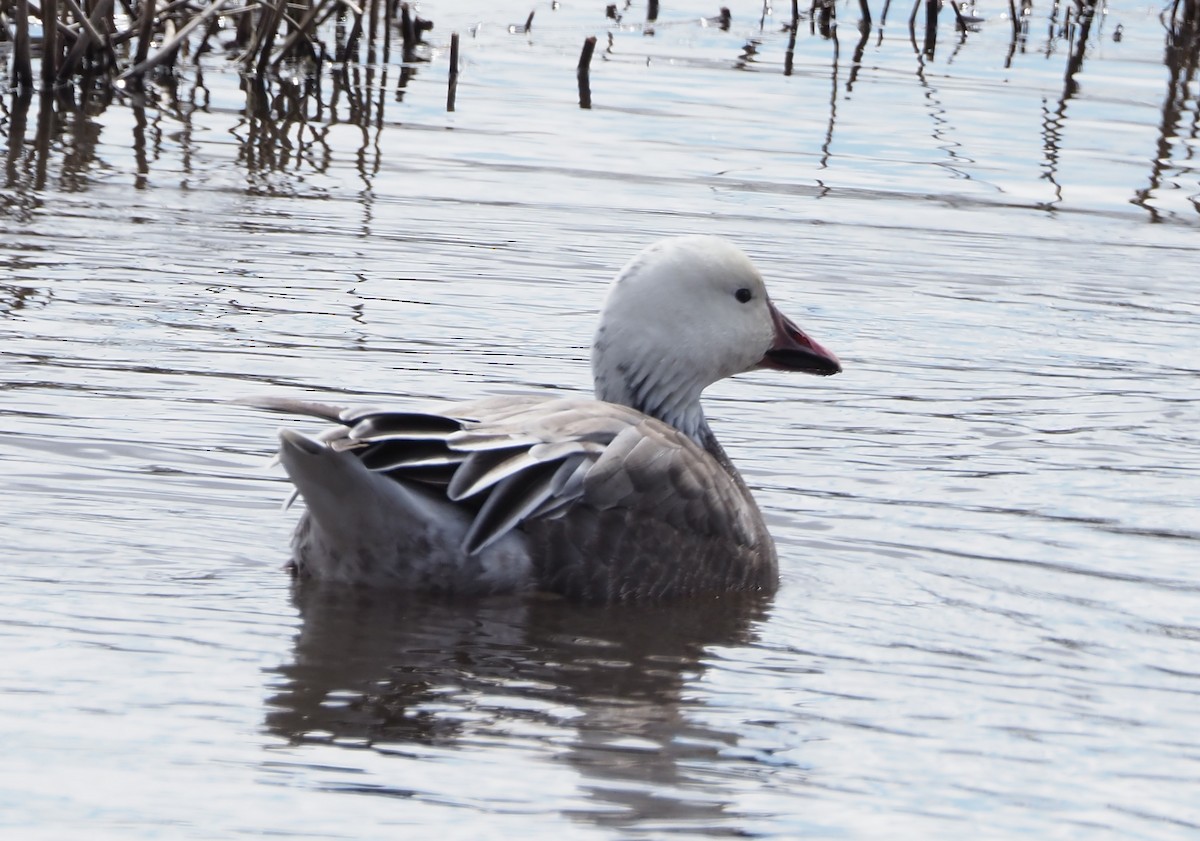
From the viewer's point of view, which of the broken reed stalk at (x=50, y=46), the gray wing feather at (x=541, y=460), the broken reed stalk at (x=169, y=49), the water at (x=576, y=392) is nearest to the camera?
the water at (x=576, y=392)

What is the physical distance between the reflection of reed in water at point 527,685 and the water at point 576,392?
0.05 feet

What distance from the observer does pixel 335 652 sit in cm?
506

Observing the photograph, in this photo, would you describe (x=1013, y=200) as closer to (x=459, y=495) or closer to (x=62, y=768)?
(x=459, y=495)

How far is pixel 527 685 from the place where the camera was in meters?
4.85

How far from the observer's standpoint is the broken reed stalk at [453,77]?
13812 millimetres

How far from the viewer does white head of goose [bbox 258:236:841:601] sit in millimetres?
5137

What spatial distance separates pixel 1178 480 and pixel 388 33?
32.1 feet

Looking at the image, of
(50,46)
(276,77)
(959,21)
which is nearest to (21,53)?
(50,46)

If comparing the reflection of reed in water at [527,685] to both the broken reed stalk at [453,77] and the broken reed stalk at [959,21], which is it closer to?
the broken reed stalk at [453,77]

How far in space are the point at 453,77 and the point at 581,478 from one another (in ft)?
29.9

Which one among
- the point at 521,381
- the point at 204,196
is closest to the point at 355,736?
the point at 521,381

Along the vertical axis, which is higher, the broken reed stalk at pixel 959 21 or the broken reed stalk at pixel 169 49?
the broken reed stalk at pixel 959 21

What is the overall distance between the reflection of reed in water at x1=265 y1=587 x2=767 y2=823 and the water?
16 millimetres

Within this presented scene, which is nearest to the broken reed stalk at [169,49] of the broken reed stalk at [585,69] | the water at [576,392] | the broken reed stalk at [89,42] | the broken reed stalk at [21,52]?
the broken reed stalk at [89,42]
